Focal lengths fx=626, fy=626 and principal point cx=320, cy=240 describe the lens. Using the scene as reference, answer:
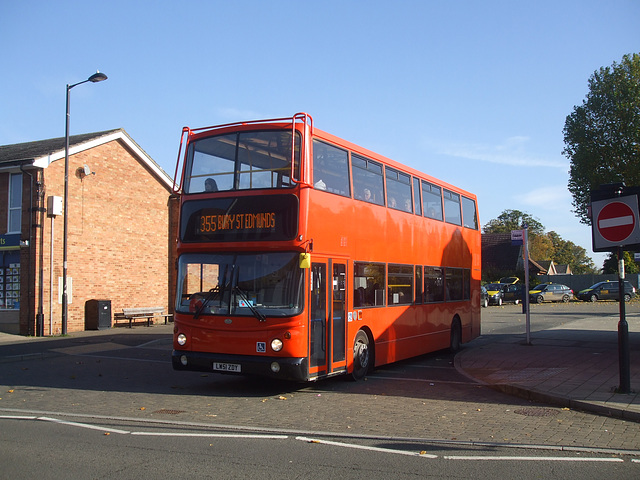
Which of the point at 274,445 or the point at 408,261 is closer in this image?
the point at 274,445

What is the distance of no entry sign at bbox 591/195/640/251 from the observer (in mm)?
10031

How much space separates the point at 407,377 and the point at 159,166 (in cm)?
1786

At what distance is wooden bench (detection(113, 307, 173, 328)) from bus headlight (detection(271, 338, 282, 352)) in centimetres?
1652

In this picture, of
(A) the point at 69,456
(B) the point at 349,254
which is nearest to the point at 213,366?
(B) the point at 349,254

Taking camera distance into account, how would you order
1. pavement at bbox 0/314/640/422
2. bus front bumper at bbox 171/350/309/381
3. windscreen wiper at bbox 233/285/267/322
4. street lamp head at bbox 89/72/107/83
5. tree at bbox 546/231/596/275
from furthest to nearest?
tree at bbox 546/231/596/275 < street lamp head at bbox 89/72/107/83 < windscreen wiper at bbox 233/285/267/322 < bus front bumper at bbox 171/350/309/381 < pavement at bbox 0/314/640/422

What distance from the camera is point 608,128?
34312 mm

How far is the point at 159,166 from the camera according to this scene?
27.5 meters

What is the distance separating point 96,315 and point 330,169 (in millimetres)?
15306

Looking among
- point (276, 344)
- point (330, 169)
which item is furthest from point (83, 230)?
point (276, 344)

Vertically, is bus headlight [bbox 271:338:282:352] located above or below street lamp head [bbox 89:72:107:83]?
below

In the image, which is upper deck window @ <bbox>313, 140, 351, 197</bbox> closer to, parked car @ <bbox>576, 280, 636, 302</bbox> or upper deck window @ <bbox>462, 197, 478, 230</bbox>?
upper deck window @ <bbox>462, 197, 478, 230</bbox>

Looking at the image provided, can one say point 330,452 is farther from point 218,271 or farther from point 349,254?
point 349,254

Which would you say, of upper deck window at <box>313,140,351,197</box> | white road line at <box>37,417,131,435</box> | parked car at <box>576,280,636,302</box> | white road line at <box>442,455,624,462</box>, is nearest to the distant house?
parked car at <box>576,280,636,302</box>

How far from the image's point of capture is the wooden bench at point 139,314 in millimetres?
25109
